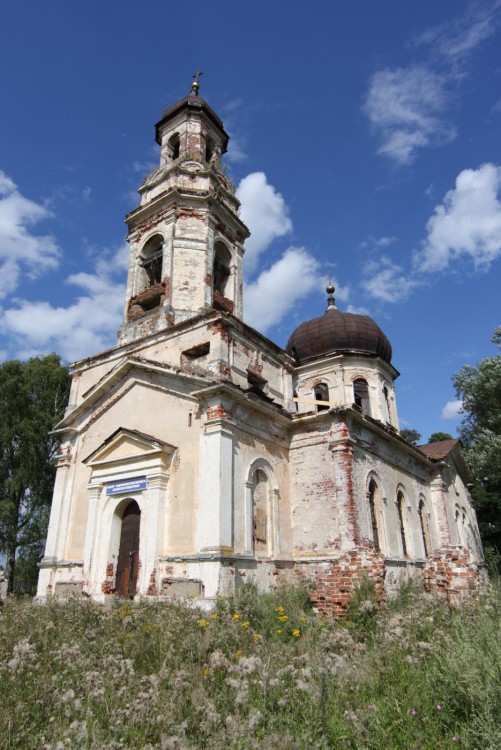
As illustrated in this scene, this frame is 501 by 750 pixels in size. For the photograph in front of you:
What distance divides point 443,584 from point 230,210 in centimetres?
1336

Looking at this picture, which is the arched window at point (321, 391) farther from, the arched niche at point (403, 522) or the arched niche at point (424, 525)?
the arched niche at point (424, 525)

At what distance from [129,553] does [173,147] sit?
14.9 meters

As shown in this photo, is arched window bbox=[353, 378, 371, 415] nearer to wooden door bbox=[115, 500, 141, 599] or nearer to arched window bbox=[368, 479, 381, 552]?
arched window bbox=[368, 479, 381, 552]

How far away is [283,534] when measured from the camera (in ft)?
43.3

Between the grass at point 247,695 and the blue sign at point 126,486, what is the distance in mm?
6473

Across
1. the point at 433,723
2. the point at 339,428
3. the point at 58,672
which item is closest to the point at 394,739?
the point at 433,723

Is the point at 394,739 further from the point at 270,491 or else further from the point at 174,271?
the point at 174,271

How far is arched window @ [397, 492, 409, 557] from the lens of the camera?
16.5 meters

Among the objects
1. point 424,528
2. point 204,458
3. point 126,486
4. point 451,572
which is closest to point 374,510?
point 451,572

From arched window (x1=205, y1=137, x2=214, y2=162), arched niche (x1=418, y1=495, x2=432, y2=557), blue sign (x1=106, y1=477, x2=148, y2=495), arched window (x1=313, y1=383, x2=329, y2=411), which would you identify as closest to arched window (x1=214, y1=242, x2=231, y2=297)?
arched window (x1=205, y1=137, x2=214, y2=162)

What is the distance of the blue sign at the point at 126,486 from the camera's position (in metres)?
12.7

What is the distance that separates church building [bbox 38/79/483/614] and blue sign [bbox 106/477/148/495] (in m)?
0.05

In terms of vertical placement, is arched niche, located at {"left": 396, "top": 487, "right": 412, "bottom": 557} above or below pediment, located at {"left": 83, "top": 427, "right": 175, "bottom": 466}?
below

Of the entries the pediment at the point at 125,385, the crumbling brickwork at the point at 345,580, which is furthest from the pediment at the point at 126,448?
the crumbling brickwork at the point at 345,580
